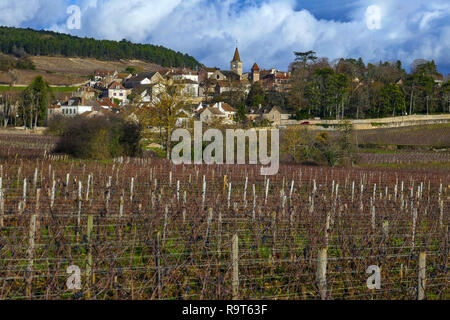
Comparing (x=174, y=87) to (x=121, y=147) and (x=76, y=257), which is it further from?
(x=76, y=257)

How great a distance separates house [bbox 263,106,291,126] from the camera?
221 ft

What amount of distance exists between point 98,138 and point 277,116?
4314 cm

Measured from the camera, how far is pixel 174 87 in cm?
3466

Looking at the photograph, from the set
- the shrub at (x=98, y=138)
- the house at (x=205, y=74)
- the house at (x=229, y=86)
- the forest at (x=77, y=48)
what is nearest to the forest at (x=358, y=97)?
the house at (x=229, y=86)

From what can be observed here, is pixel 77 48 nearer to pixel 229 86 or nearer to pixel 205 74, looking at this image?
pixel 205 74

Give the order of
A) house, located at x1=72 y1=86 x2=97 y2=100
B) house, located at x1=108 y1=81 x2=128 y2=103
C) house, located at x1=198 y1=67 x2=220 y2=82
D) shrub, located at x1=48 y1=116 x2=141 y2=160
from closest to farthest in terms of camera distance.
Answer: shrub, located at x1=48 y1=116 x2=141 y2=160
house, located at x1=72 y1=86 x2=97 y2=100
house, located at x1=108 y1=81 x2=128 y2=103
house, located at x1=198 y1=67 x2=220 y2=82

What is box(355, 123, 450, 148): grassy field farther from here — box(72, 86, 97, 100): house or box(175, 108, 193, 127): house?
box(72, 86, 97, 100): house

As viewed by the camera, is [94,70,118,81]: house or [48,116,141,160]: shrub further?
[94,70,118,81]: house

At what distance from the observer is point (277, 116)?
69.3 m

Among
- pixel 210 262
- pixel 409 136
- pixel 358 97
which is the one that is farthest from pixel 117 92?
pixel 210 262

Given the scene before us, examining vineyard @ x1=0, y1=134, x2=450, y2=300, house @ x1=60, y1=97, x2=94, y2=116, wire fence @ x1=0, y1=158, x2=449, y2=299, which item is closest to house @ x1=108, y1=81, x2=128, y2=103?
house @ x1=60, y1=97, x2=94, y2=116

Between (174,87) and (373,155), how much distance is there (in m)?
20.6
